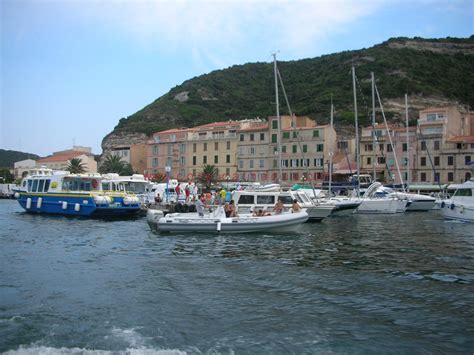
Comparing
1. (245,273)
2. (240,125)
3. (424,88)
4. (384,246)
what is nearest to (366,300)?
(245,273)

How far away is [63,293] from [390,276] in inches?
385

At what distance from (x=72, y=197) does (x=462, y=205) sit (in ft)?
93.4

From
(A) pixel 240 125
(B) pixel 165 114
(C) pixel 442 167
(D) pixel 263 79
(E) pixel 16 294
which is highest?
(D) pixel 263 79

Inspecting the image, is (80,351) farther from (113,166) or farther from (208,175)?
(113,166)

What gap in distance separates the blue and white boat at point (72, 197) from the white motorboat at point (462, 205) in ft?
75.1

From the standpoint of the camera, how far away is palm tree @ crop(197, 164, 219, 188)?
8512 centimetres

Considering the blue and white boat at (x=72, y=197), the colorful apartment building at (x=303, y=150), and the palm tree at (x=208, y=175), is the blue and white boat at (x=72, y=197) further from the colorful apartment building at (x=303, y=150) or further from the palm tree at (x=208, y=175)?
the colorful apartment building at (x=303, y=150)

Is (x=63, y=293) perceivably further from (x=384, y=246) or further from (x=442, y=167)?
(x=442, y=167)

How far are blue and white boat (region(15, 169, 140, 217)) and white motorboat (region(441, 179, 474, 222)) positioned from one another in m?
22.9

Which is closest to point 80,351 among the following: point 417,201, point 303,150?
point 417,201

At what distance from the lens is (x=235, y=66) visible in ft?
639

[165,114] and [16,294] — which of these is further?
[165,114]

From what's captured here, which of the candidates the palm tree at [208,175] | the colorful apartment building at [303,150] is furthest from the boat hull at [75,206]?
the colorful apartment building at [303,150]

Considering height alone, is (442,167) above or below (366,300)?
above
